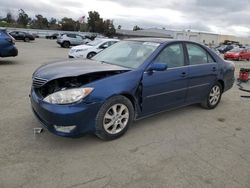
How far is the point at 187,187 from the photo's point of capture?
2.93 metres

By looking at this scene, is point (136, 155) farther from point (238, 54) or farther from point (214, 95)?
point (238, 54)

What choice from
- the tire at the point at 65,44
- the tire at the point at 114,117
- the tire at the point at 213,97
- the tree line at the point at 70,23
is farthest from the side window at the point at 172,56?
the tree line at the point at 70,23

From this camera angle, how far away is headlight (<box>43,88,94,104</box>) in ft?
11.5

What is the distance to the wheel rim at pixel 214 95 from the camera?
5.84 metres

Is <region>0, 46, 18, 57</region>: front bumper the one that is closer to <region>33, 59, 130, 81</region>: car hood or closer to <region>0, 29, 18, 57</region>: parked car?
<region>0, 29, 18, 57</region>: parked car

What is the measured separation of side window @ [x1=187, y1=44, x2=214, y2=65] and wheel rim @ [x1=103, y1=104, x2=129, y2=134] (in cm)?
189

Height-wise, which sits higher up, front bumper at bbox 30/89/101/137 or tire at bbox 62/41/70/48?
tire at bbox 62/41/70/48

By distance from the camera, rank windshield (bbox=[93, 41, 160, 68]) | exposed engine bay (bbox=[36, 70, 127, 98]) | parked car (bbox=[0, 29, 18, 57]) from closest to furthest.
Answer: exposed engine bay (bbox=[36, 70, 127, 98]), windshield (bbox=[93, 41, 160, 68]), parked car (bbox=[0, 29, 18, 57])

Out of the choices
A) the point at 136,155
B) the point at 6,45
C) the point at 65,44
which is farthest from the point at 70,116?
the point at 65,44

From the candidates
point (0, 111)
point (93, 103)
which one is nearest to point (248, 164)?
point (93, 103)

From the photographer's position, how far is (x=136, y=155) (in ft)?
11.8

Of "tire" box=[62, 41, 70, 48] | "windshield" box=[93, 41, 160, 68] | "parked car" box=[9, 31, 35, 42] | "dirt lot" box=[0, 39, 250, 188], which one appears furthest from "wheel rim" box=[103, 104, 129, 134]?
"parked car" box=[9, 31, 35, 42]

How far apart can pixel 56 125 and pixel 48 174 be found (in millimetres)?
703

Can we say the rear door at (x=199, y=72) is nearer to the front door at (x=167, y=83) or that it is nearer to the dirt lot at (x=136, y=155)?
the front door at (x=167, y=83)
